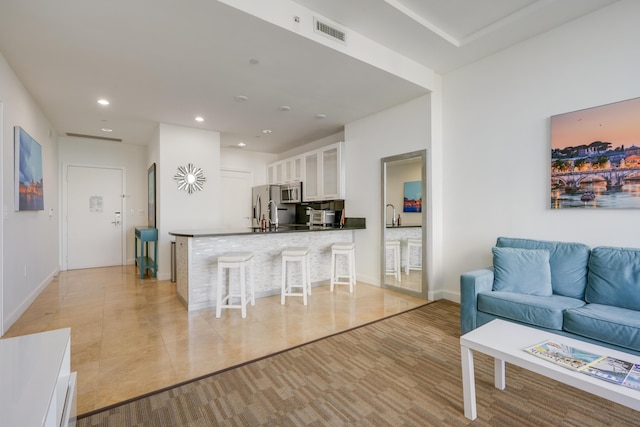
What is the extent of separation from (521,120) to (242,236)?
11.4 feet

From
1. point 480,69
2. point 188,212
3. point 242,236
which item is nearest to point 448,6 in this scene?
point 480,69

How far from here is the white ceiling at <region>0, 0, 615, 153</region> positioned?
2.36 metres

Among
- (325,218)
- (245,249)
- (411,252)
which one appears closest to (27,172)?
(245,249)

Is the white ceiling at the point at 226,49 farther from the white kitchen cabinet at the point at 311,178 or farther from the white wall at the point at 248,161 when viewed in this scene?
the white wall at the point at 248,161

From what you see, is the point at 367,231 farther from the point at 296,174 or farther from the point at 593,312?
the point at 593,312

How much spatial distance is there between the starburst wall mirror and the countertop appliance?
1.57m

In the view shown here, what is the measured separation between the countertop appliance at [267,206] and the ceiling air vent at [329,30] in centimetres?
414

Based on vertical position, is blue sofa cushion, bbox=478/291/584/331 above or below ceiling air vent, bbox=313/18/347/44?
below

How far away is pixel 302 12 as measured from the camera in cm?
258

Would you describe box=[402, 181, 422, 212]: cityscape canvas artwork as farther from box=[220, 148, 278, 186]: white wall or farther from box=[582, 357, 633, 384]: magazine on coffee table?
box=[220, 148, 278, 186]: white wall

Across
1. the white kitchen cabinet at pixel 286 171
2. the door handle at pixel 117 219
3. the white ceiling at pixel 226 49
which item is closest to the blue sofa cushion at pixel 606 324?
the white ceiling at pixel 226 49

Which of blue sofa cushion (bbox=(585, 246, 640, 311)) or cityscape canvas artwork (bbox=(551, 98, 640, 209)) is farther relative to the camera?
cityscape canvas artwork (bbox=(551, 98, 640, 209))

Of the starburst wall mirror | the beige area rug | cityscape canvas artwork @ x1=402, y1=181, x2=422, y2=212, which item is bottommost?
the beige area rug

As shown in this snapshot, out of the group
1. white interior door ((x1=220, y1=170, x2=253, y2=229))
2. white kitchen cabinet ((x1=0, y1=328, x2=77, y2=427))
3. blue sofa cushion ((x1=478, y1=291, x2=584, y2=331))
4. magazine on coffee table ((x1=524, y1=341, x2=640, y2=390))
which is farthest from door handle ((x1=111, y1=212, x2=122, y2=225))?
magazine on coffee table ((x1=524, y1=341, x2=640, y2=390))
